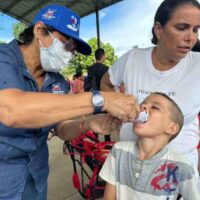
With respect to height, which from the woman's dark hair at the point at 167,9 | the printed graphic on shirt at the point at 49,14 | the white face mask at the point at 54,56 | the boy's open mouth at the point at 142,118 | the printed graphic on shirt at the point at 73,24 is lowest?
the boy's open mouth at the point at 142,118

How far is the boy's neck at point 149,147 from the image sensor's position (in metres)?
1.89

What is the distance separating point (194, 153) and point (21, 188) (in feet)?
3.25

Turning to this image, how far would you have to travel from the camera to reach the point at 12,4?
1175cm

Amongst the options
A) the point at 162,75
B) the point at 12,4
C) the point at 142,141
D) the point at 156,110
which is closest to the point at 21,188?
the point at 142,141

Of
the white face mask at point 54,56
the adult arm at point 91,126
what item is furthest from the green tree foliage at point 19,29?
the adult arm at point 91,126

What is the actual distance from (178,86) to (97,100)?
1.95ft

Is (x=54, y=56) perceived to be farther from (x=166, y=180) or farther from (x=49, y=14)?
(x=166, y=180)

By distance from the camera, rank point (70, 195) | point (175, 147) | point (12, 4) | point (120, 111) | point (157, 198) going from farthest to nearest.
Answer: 1. point (12, 4)
2. point (70, 195)
3. point (175, 147)
4. point (157, 198)
5. point (120, 111)

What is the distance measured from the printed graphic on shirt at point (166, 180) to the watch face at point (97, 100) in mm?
582

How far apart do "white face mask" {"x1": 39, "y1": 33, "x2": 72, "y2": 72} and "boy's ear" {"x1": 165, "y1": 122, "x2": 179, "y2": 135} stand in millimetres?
704

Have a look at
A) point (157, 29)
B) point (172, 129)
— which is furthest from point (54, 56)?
point (172, 129)

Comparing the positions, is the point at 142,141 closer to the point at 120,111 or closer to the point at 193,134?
the point at 193,134

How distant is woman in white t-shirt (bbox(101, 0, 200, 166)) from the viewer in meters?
1.83

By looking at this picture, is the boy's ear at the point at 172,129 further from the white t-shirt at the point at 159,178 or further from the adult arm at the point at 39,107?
the adult arm at the point at 39,107
